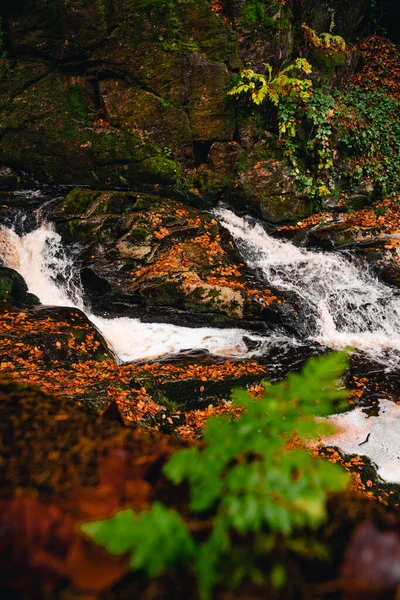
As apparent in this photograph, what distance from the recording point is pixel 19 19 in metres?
10.7

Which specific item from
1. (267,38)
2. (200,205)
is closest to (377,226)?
(200,205)

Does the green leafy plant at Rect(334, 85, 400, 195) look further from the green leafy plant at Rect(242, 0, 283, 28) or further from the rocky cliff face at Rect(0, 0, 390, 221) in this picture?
the green leafy plant at Rect(242, 0, 283, 28)

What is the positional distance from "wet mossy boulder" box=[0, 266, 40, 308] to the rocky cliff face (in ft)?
15.7

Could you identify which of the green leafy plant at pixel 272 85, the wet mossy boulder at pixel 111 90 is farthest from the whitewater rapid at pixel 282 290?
the green leafy plant at pixel 272 85

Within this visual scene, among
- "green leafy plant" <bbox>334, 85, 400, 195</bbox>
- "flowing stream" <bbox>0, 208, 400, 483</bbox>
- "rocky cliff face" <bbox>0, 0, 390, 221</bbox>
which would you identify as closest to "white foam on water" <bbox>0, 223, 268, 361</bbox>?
"flowing stream" <bbox>0, 208, 400, 483</bbox>

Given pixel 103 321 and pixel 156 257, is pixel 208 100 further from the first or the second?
pixel 103 321

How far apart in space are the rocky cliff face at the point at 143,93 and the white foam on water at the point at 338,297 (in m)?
2.17

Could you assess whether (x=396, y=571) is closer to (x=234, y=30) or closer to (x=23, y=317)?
(x=23, y=317)

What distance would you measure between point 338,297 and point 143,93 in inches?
343

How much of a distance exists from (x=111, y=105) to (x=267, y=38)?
5.41 m

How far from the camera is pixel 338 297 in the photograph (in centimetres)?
920

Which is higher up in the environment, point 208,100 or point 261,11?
point 261,11

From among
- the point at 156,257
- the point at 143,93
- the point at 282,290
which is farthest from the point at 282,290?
the point at 143,93

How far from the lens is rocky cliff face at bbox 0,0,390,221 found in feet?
34.7
